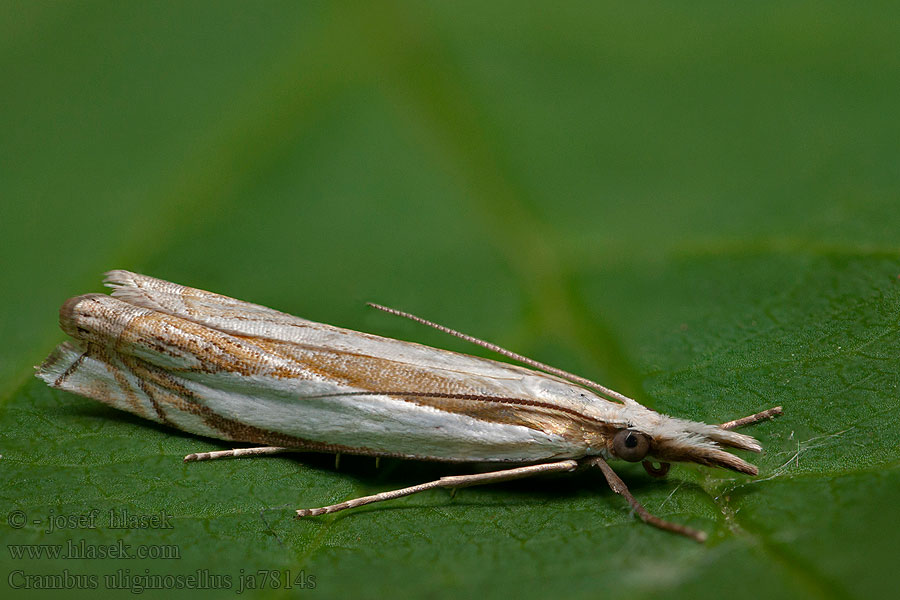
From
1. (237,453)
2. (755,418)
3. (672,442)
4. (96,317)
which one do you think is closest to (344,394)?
(237,453)

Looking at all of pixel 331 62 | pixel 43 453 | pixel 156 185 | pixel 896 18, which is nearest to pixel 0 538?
pixel 43 453

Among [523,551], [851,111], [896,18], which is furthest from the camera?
[896,18]

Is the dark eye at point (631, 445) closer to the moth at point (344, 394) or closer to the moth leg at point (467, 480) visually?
the moth at point (344, 394)

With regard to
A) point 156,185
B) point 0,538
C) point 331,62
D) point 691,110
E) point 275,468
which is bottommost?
point 275,468

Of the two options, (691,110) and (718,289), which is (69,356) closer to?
(718,289)

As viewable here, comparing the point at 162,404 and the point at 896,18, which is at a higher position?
the point at 896,18

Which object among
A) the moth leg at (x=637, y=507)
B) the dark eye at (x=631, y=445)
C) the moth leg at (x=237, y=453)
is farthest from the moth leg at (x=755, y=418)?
the moth leg at (x=237, y=453)

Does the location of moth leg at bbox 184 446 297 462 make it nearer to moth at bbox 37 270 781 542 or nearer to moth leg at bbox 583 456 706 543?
moth at bbox 37 270 781 542

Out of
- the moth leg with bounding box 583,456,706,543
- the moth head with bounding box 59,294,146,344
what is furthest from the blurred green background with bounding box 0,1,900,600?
the moth head with bounding box 59,294,146,344
